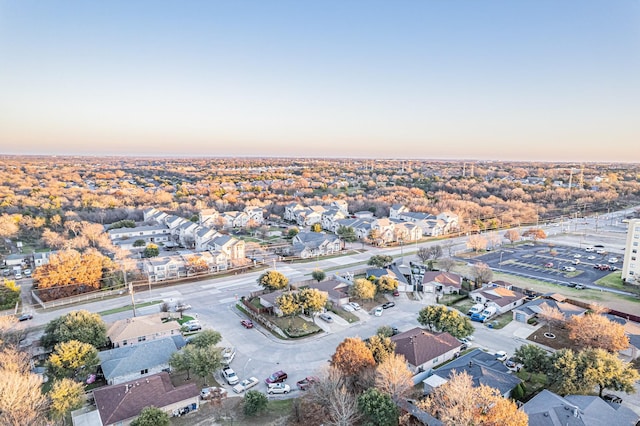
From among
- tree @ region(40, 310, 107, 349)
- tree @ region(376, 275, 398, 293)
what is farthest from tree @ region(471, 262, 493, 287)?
tree @ region(40, 310, 107, 349)

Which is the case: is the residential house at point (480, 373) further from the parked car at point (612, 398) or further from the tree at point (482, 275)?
the tree at point (482, 275)

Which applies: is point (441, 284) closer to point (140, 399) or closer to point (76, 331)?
point (140, 399)

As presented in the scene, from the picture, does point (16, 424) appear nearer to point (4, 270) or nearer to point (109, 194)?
point (4, 270)

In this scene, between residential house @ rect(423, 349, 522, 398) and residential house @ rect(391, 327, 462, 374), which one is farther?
residential house @ rect(391, 327, 462, 374)

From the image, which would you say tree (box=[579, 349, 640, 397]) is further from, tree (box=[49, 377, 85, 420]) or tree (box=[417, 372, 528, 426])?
tree (box=[49, 377, 85, 420])

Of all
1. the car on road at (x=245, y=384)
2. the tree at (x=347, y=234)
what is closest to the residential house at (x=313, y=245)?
the tree at (x=347, y=234)

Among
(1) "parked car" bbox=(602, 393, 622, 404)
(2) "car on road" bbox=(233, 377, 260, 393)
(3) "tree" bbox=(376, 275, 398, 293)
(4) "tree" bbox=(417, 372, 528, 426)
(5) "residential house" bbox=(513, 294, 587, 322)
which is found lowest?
(2) "car on road" bbox=(233, 377, 260, 393)

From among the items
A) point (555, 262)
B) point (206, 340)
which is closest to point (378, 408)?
point (206, 340)

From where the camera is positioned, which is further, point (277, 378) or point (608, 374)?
point (277, 378)
